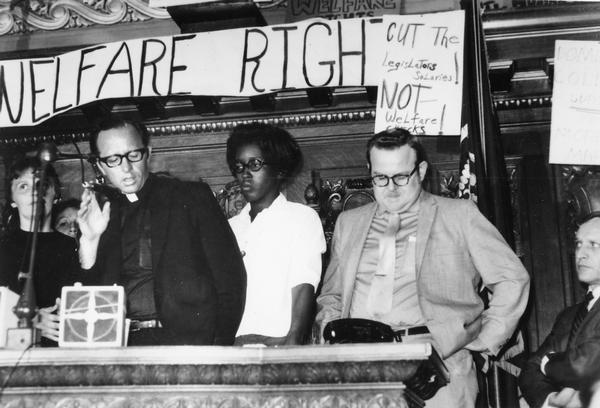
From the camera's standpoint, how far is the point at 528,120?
382 centimetres

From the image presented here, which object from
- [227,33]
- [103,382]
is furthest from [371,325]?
[227,33]

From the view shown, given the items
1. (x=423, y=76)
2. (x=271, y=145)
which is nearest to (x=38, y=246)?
(x=271, y=145)

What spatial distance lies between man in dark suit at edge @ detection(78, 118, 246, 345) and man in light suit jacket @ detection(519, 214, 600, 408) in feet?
3.47

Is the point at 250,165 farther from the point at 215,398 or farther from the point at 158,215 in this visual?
the point at 215,398

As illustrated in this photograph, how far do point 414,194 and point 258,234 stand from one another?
26.4 inches

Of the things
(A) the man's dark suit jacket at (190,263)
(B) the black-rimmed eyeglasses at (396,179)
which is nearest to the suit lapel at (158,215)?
(A) the man's dark suit jacket at (190,263)

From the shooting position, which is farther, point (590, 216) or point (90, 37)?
point (90, 37)

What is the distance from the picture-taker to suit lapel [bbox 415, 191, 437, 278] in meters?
3.10

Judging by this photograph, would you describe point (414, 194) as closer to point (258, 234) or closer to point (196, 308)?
point (258, 234)

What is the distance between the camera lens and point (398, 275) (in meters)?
3.11

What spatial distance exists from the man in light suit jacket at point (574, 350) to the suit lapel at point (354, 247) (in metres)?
0.66

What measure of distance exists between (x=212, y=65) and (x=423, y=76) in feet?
3.09

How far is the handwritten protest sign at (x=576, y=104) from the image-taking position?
360cm

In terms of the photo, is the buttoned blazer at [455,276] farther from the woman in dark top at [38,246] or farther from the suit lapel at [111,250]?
the woman in dark top at [38,246]
